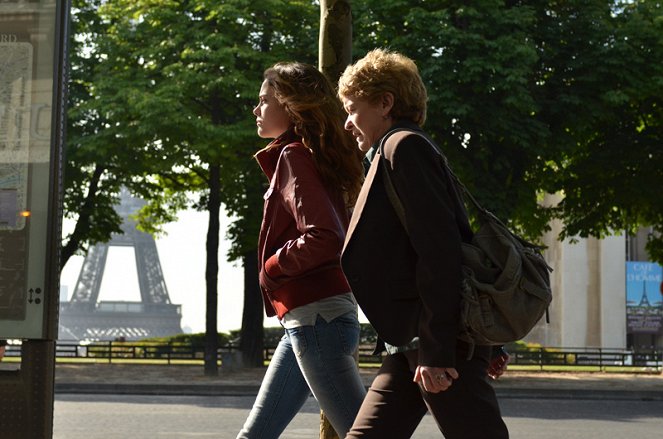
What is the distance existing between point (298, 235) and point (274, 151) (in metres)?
0.35

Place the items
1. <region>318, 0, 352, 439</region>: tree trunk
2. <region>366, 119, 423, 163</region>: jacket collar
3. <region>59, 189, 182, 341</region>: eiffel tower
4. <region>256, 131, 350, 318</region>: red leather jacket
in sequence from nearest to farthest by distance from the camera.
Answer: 1. <region>366, 119, 423, 163</region>: jacket collar
2. <region>256, 131, 350, 318</region>: red leather jacket
3. <region>318, 0, 352, 439</region>: tree trunk
4. <region>59, 189, 182, 341</region>: eiffel tower

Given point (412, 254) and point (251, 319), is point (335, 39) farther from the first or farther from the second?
point (251, 319)

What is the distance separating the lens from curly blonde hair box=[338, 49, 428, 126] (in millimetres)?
3662

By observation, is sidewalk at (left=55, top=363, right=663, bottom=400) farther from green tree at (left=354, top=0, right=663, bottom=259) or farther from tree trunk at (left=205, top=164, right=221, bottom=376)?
green tree at (left=354, top=0, right=663, bottom=259)

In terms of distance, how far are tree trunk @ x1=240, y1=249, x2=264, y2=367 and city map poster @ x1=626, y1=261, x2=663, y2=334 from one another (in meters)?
31.4

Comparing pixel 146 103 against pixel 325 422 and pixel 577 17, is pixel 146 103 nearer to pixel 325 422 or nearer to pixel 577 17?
pixel 577 17

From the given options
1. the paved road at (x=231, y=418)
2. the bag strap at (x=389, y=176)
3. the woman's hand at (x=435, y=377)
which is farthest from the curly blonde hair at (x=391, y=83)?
the paved road at (x=231, y=418)

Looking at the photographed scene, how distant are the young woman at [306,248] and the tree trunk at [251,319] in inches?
966

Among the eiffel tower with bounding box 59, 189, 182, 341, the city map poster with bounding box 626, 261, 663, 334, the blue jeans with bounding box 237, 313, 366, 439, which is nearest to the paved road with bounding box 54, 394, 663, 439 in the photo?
the blue jeans with bounding box 237, 313, 366, 439

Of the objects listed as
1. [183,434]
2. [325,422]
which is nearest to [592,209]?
[183,434]

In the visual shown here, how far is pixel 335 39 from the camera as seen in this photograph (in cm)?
595

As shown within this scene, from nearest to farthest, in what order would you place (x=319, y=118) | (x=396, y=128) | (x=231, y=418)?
(x=396, y=128) < (x=319, y=118) < (x=231, y=418)

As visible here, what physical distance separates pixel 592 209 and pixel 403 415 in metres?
25.9

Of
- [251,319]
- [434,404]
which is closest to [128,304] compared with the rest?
[251,319]
